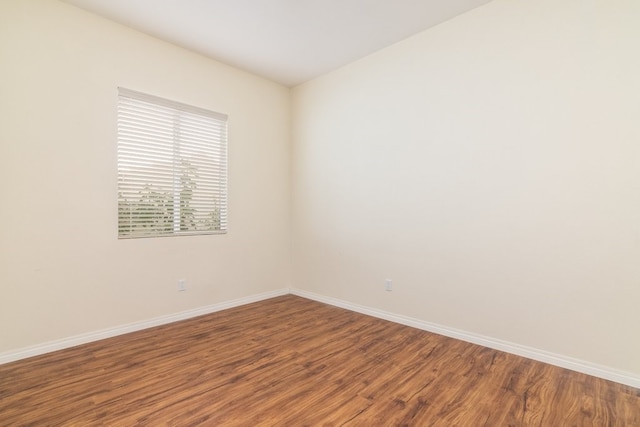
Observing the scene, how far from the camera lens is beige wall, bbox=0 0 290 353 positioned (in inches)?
95.0

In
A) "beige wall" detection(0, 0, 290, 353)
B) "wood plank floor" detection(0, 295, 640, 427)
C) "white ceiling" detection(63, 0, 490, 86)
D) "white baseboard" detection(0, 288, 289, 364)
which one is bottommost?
"wood plank floor" detection(0, 295, 640, 427)

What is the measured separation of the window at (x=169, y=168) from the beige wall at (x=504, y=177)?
4.96 feet

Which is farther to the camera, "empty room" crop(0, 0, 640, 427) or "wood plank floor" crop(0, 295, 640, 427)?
"empty room" crop(0, 0, 640, 427)

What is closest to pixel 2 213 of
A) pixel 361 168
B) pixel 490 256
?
pixel 361 168

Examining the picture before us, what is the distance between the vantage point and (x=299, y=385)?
2055mm

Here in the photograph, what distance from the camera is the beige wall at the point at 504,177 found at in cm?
214

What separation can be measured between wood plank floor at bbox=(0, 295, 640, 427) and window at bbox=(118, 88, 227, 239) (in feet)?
3.78

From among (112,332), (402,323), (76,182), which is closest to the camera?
(76,182)

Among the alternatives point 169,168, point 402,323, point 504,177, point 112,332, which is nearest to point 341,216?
point 402,323

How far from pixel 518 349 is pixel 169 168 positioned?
3.66 m

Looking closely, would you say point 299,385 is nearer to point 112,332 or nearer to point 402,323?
point 402,323

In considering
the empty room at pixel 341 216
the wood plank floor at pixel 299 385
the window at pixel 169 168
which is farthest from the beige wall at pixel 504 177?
the window at pixel 169 168

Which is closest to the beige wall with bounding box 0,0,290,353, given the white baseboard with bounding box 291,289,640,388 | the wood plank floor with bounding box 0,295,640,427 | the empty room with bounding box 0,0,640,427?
the empty room with bounding box 0,0,640,427

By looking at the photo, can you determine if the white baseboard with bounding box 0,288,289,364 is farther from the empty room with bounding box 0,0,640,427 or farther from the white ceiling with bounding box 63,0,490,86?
the white ceiling with bounding box 63,0,490,86
